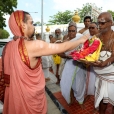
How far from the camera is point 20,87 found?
200 centimetres

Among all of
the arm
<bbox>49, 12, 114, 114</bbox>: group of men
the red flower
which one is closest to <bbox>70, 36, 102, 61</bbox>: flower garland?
the red flower

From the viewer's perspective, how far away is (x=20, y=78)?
1973mm

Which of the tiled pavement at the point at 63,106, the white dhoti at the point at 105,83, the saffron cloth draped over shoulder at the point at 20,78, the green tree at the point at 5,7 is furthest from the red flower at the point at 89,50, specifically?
the green tree at the point at 5,7

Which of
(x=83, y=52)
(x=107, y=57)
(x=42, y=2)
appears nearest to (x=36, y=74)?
(x=83, y=52)

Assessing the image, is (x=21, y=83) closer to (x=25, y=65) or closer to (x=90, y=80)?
(x=25, y=65)

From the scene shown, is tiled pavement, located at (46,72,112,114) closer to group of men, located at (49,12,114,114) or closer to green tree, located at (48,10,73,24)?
group of men, located at (49,12,114,114)

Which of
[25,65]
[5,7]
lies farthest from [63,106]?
[5,7]

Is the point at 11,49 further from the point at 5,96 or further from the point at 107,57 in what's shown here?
the point at 107,57

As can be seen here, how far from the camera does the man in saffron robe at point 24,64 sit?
75.9 inches

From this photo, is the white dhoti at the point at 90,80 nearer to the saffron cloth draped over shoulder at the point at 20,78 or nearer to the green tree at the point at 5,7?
the saffron cloth draped over shoulder at the point at 20,78

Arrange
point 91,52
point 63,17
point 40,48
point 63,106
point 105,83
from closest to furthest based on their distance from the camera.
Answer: point 40,48
point 91,52
point 105,83
point 63,106
point 63,17

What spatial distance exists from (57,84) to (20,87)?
12.9ft

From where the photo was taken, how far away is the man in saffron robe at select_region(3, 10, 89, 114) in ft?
6.32

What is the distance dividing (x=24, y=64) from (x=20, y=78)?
7.4 inches
